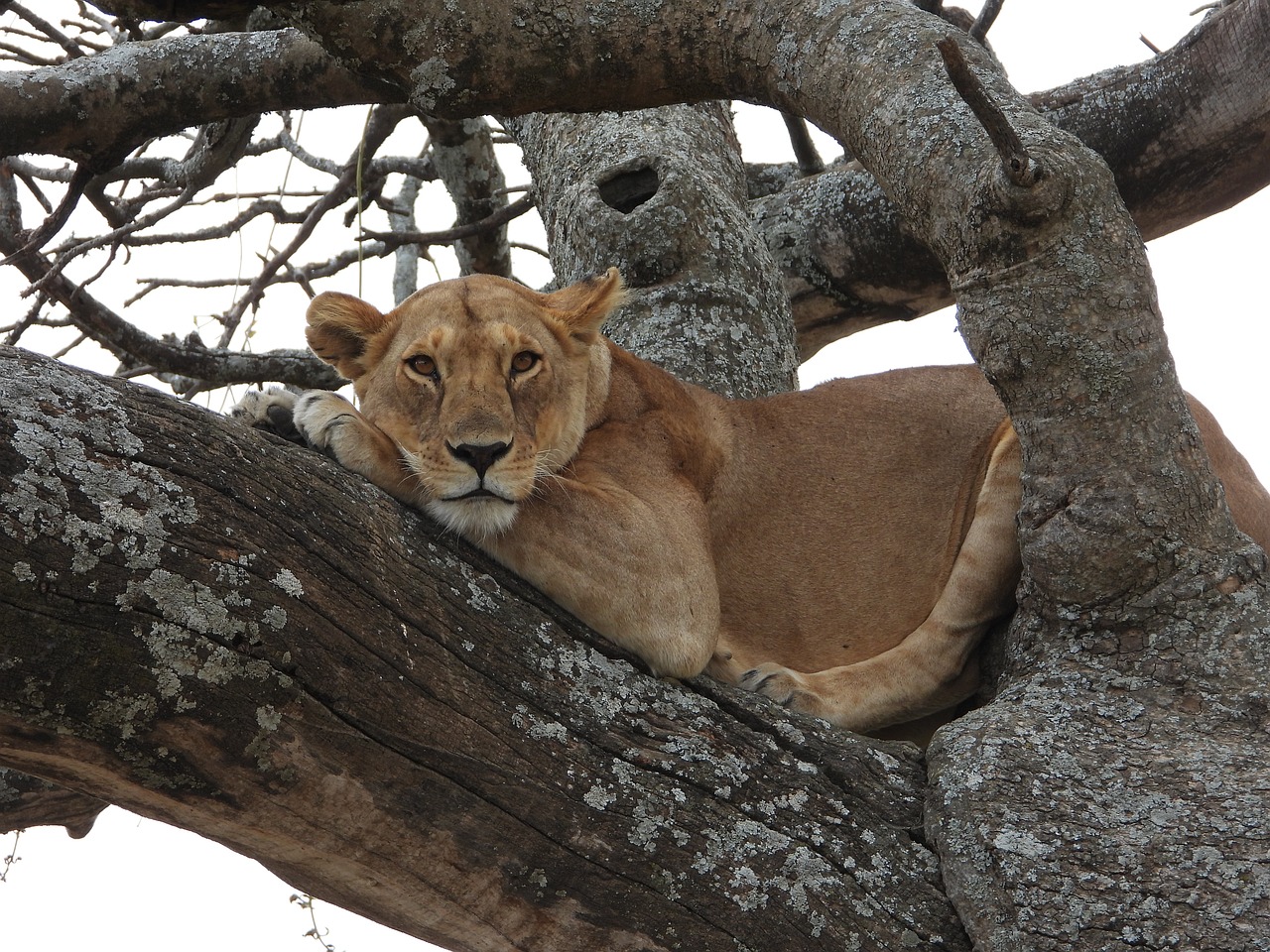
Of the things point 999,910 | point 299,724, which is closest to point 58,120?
point 299,724

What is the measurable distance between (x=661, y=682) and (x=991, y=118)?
63.2 inches

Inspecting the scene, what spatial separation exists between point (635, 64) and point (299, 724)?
7.71 ft

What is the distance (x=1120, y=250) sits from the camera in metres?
3.35

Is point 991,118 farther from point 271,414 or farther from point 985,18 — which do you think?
point 985,18

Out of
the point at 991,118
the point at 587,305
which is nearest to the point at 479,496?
the point at 587,305

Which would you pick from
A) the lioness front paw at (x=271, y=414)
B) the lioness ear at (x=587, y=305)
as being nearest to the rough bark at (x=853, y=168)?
the lioness ear at (x=587, y=305)

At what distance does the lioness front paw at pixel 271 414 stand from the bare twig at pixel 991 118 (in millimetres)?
1965

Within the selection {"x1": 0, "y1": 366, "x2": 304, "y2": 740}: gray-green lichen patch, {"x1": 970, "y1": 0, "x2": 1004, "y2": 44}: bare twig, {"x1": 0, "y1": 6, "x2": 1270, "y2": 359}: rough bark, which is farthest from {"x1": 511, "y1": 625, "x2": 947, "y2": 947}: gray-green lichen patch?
{"x1": 970, "y1": 0, "x2": 1004, "y2": 44}: bare twig

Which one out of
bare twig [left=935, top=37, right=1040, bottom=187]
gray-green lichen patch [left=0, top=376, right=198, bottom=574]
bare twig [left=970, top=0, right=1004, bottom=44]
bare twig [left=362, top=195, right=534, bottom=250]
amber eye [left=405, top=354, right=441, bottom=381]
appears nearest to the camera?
gray-green lichen patch [left=0, top=376, right=198, bottom=574]

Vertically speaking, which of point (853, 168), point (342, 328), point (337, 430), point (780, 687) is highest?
point (853, 168)

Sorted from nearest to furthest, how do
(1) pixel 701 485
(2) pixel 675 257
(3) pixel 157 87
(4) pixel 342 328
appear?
(4) pixel 342 328
(1) pixel 701 485
(3) pixel 157 87
(2) pixel 675 257

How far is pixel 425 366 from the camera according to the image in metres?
4.04

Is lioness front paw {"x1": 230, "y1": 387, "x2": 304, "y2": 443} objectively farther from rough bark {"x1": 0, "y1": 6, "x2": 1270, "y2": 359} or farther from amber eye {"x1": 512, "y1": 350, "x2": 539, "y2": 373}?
rough bark {"x1": 0, "y1": 6, "x2": 1270, "y2": 359}

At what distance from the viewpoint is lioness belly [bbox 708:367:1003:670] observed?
4695mm
